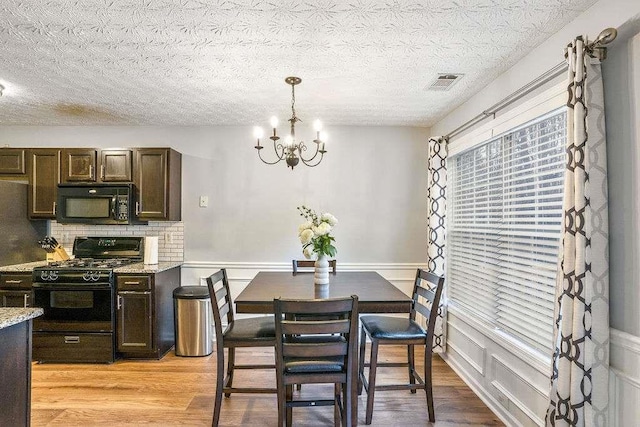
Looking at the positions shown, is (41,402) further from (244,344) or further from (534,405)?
(534,405)

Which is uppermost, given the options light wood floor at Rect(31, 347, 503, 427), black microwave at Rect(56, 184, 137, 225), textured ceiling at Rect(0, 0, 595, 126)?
textured ceiling at Rect(0, 0, 595, 126)

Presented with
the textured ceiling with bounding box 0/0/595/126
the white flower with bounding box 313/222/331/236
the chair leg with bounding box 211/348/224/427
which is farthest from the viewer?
the white flower with bounding box 313/222/331/236

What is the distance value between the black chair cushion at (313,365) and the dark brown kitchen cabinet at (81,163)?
9.90 feet

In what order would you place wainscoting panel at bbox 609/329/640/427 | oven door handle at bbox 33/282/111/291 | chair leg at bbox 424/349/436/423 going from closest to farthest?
wainscoting panel at bbox 609/329/640/427
chair leg at bbox 424/349/436/423
oven door handle at bbox 33/282/111/291

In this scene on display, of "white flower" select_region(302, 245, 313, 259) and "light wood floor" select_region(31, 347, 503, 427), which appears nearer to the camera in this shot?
"light wood floor" select_region(31, 347, 503, 427)

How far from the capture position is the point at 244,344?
2547 millimetres

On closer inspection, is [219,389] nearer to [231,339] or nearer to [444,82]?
[231,339]

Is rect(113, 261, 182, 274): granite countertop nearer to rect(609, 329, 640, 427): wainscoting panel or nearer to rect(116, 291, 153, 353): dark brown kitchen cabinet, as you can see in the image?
rect(116, 291, 153, 353): dark brown kitchen cabinet

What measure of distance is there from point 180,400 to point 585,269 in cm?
273

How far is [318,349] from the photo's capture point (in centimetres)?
208

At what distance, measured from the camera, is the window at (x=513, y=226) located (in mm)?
2207

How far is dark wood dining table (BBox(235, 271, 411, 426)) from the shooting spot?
2314 millimetres

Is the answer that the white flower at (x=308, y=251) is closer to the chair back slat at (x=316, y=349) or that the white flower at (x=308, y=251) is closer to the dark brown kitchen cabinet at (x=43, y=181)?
the chair back slat at (x=316, y=349)

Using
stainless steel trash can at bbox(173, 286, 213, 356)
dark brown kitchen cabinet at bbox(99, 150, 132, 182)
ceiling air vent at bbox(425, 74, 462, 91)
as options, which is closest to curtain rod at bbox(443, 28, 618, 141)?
ceiling air vent at bbox(425, 74, 462, 91)
